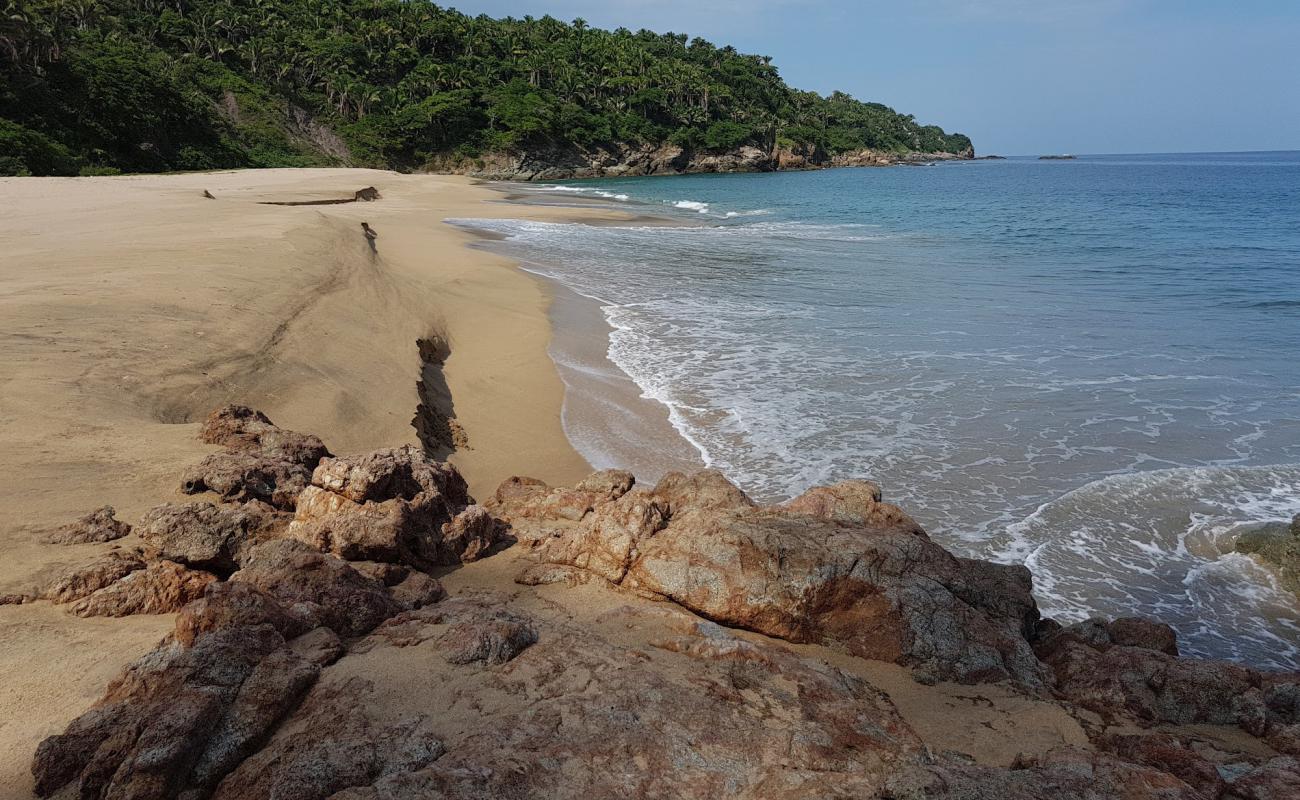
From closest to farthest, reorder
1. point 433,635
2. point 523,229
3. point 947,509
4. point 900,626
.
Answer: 1. point 433,635
2. point 900,626
3. point 947,509
4. point 523,229

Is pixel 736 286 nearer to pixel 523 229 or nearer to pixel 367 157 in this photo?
pixel 523 229

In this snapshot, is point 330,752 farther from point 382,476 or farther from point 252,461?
point 252,461

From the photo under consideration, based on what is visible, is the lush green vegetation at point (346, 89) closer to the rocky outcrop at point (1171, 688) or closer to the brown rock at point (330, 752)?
the brown rock at point (330, 752)

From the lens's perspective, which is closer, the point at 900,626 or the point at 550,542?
the point at 900,626

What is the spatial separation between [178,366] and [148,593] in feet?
13.1

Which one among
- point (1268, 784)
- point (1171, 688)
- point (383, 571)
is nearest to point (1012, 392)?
point (1171, 688)

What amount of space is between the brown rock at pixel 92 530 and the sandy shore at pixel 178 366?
8 cm

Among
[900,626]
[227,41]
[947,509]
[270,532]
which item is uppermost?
[227,41]

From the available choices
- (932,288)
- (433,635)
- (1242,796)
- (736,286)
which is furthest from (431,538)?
(932,288)

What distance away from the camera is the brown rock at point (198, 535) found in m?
3.95

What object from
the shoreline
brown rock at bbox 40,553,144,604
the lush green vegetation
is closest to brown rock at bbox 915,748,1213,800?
brown rock at bbox 40,553,144,604

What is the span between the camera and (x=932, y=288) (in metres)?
18.5

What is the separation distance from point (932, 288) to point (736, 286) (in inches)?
190

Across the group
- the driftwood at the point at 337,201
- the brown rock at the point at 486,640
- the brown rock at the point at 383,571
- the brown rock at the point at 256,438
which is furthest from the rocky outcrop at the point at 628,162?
the brown rock at the point at 486,640
